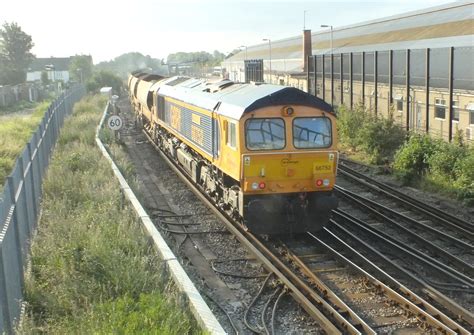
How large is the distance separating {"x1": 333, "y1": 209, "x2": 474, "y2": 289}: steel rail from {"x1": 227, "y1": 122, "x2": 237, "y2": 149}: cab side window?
11.2 feet

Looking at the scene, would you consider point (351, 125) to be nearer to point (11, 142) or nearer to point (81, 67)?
point (11, 142)

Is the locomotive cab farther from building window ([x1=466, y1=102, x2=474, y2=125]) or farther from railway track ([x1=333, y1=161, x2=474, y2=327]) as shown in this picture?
building window ([x1=466, y1=102, x2=474, y2=125])

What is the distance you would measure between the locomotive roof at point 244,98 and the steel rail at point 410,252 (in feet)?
9.10

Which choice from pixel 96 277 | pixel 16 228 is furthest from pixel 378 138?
pixel 16 228

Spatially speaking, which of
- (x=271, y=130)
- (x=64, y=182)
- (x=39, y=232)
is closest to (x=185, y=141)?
(x=64, y=182)

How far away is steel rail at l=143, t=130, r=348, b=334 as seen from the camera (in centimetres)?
785

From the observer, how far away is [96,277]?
777 centimetres

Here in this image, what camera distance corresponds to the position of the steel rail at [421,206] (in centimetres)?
1235

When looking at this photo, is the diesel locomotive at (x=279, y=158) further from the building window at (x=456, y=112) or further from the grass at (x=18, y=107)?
the grass at (x=18, y=107)

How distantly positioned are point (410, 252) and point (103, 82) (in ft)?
238

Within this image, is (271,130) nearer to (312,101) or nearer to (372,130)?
(312,101)

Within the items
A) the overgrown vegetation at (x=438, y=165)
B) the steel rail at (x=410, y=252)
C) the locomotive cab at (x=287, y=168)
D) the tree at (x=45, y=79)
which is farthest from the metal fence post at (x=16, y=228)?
the tree at (x=45, y=79)

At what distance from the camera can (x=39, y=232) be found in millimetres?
10258

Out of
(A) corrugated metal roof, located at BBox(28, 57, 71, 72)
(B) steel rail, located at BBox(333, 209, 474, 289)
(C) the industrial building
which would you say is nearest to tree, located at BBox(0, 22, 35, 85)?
(A) corrugated metal roof, located at BBox(28, 57, 71, 72)
